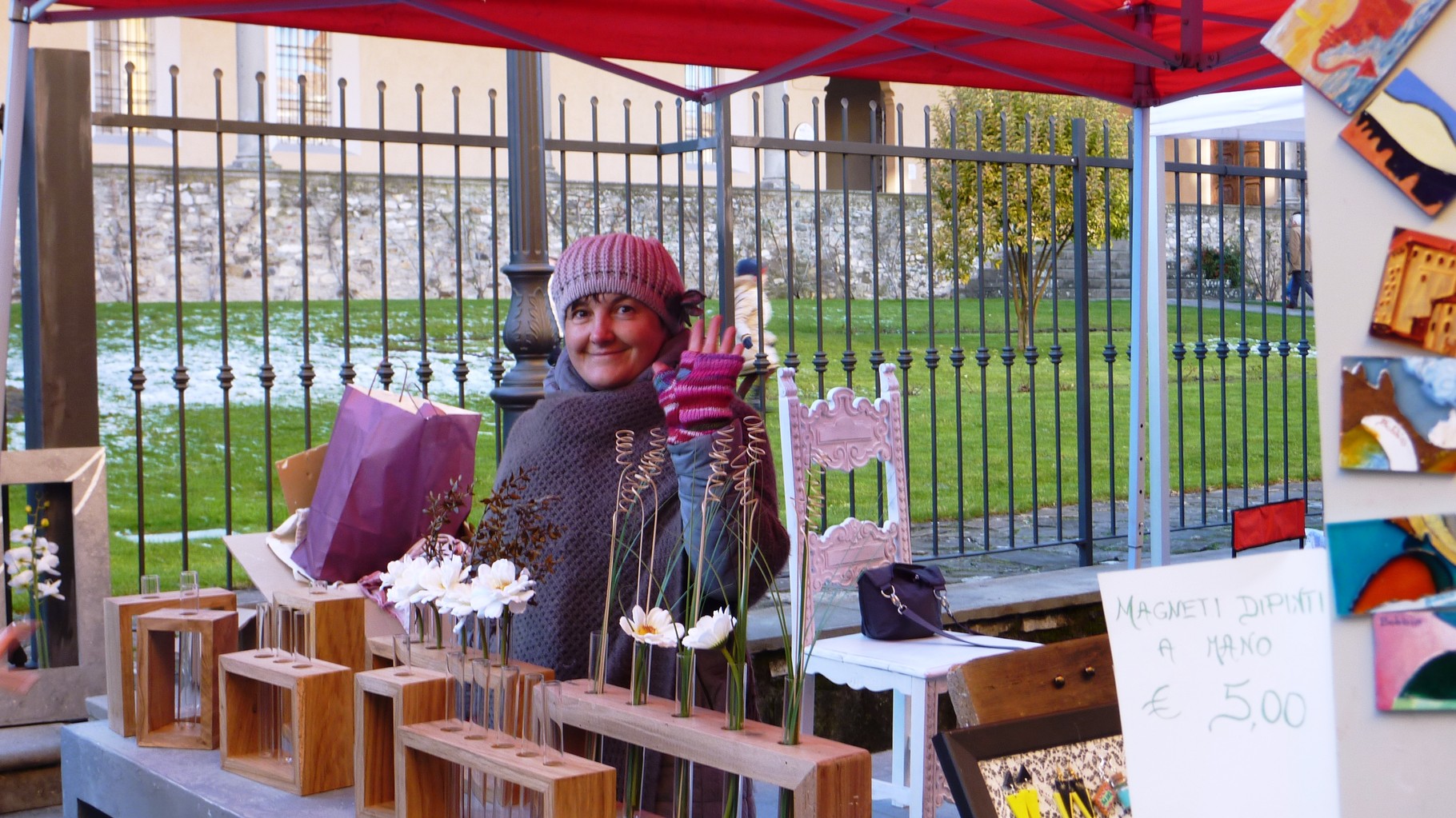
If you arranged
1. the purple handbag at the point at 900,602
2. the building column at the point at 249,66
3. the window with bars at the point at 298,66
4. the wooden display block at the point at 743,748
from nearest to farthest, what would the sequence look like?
the wooden display block at the point at 743,748
the purple handbag at the point at 900,602
the building column at the point at 249,66
the window with bars at the point at 298,66

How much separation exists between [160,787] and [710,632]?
0.92m

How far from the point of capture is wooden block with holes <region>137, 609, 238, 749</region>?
2014mm

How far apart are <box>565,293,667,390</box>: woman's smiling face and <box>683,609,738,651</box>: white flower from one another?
3.10 ft

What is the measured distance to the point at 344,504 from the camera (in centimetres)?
247

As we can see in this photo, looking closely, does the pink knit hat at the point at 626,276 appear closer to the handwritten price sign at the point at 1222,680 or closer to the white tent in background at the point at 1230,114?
the handwritten price sign at the point at 1222,680

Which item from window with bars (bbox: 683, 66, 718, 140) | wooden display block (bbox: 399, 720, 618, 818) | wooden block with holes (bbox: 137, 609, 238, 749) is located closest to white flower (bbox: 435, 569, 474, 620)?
wooden display block (bbox: 399, 720, 618, 818)

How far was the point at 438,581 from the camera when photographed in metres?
1.68

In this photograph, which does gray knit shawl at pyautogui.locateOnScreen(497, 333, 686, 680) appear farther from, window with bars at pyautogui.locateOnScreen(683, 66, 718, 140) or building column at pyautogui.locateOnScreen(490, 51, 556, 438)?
window with bars at pyautogui.locateOnScreen(683, 66, 718, 140)

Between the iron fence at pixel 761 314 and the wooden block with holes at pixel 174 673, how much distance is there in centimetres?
225

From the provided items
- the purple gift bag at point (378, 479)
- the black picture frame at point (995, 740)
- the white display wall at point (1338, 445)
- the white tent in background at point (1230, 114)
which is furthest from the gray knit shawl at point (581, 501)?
the white tent in background at point (1230, 114)

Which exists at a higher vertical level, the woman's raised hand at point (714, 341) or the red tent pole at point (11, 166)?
the red tent pole at point (11, 166)

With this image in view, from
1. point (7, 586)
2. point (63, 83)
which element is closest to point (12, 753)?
point (7, 586)

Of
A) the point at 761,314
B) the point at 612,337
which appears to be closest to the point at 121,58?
the point at 761,314

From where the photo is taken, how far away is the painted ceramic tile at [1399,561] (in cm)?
93
